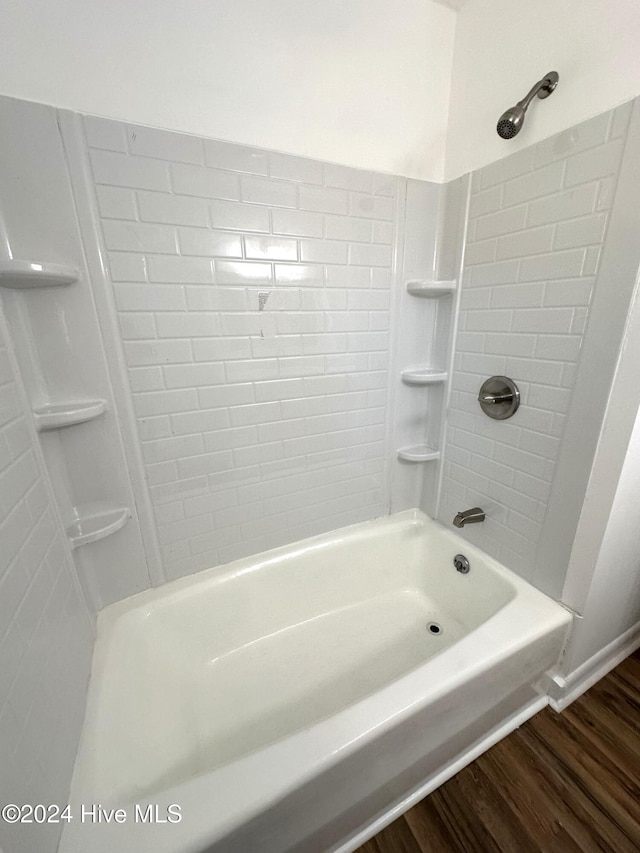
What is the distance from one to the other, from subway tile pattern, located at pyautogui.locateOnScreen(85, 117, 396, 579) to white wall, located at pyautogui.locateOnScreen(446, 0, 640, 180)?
324mm

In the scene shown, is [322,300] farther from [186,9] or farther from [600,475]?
[600,475]

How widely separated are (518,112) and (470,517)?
1.24m

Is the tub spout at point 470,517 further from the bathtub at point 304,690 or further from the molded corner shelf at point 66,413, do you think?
the molded corner shelf at point 66,413

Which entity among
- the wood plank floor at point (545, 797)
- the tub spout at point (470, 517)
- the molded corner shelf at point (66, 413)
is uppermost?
the molded corner shelf at point (66, 413)

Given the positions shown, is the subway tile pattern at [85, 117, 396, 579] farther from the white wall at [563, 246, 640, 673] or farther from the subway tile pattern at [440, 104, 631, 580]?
the white wall at [563, 246, 640, 673]

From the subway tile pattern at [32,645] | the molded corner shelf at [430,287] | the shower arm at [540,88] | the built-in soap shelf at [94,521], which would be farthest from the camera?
the molded corner shelf at [430,287]

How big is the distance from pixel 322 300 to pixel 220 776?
49.6 inches

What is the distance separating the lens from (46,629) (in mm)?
688

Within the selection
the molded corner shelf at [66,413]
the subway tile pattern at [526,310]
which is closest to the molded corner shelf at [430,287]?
the subway tile pattern at [526,310]

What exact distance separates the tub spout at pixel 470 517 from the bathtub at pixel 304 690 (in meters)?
0.14

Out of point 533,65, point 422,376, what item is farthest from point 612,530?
point 533,65

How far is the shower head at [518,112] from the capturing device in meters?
0.84

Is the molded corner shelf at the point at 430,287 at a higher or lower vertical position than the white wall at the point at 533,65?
lower

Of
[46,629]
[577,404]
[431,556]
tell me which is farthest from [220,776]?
[577,404]
